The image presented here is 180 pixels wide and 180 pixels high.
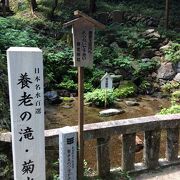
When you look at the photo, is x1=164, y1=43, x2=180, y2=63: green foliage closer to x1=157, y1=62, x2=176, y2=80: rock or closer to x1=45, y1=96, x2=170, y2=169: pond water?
x1=157, y1=62, x2=176, y2=80: rock

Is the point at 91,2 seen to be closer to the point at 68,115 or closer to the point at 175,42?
the point at 175,42

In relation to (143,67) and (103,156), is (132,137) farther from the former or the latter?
(143,67)

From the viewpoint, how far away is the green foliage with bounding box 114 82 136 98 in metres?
13.0

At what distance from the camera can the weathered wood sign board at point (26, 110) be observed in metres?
3.50

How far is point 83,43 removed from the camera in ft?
14.0

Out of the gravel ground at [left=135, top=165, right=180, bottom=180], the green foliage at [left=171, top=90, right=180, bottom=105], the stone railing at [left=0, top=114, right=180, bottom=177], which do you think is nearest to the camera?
the stone railing at [left=0, top=114, right=180, bottom=177]

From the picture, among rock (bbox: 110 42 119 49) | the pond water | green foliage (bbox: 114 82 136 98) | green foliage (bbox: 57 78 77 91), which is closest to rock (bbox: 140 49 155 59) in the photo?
rock (bbox: 110 42 119 49)

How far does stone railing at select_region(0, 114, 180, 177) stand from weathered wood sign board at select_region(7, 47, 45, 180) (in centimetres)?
59

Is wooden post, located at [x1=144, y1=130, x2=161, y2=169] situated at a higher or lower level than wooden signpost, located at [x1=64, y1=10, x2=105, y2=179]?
lower

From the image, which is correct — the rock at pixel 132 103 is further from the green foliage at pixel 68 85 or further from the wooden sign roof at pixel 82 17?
the wooden sign roof at pixel 82 17

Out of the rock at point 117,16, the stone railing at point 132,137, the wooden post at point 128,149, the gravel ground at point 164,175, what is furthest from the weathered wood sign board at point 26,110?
the rock at point 117,16

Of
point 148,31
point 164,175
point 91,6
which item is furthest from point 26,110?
point 91,6

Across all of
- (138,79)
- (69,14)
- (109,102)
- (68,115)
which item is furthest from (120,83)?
(69,14)

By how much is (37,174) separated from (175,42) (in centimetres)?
1403
